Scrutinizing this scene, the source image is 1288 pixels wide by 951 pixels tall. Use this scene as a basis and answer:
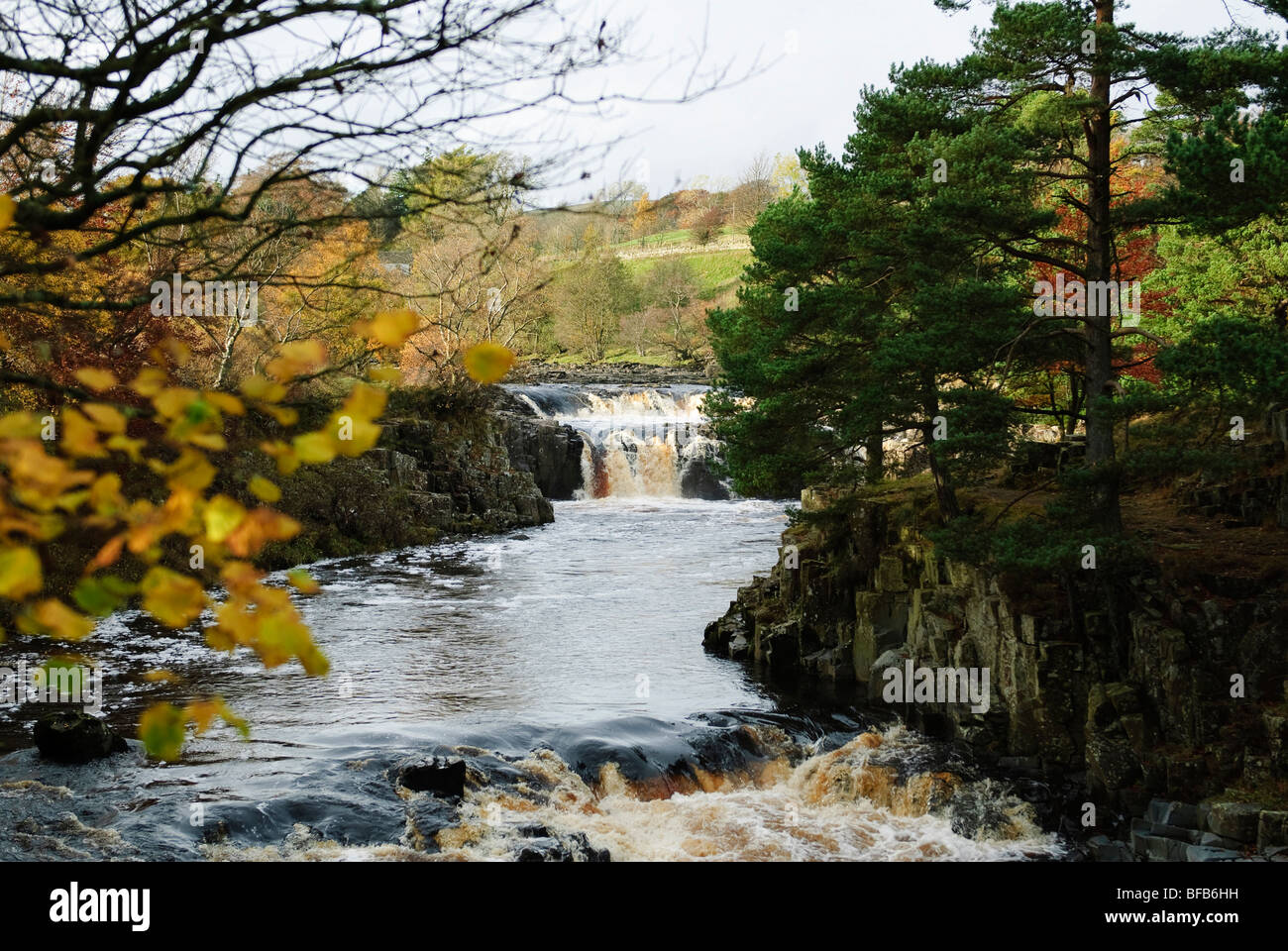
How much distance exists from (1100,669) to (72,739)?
1198cm

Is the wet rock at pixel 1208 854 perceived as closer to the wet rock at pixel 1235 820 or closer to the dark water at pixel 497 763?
the wet rock at pixel 1235 820

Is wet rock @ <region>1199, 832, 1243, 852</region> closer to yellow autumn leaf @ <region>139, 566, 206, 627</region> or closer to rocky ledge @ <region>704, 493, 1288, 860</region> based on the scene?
rocky ledge @ <region>704, 493, 1288, 860</region>

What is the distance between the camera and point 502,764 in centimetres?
1295

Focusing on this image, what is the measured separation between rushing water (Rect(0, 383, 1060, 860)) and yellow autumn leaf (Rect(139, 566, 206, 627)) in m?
8.21

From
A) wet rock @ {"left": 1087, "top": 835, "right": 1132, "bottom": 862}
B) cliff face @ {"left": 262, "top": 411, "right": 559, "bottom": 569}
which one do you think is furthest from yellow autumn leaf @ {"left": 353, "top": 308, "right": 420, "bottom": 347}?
cliff face @ {"left": 262, "top": 411, "right": 559, "bottom": 569}

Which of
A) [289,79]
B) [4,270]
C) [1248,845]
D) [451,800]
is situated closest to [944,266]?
[1248,845]

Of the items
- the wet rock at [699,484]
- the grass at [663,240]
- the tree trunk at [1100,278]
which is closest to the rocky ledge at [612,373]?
the wet rock at [699,484]

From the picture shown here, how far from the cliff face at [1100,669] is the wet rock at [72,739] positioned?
10.4m

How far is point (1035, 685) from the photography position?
13.0 m

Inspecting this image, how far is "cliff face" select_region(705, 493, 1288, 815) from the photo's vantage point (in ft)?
36.7

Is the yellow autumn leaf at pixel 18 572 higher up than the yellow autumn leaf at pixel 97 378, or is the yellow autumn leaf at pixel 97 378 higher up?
the yellow autumn leaf at pixel 97 378

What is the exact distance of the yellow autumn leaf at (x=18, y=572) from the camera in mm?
2461

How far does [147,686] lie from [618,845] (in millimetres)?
8636

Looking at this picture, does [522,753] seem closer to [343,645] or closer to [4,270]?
[343,645]
